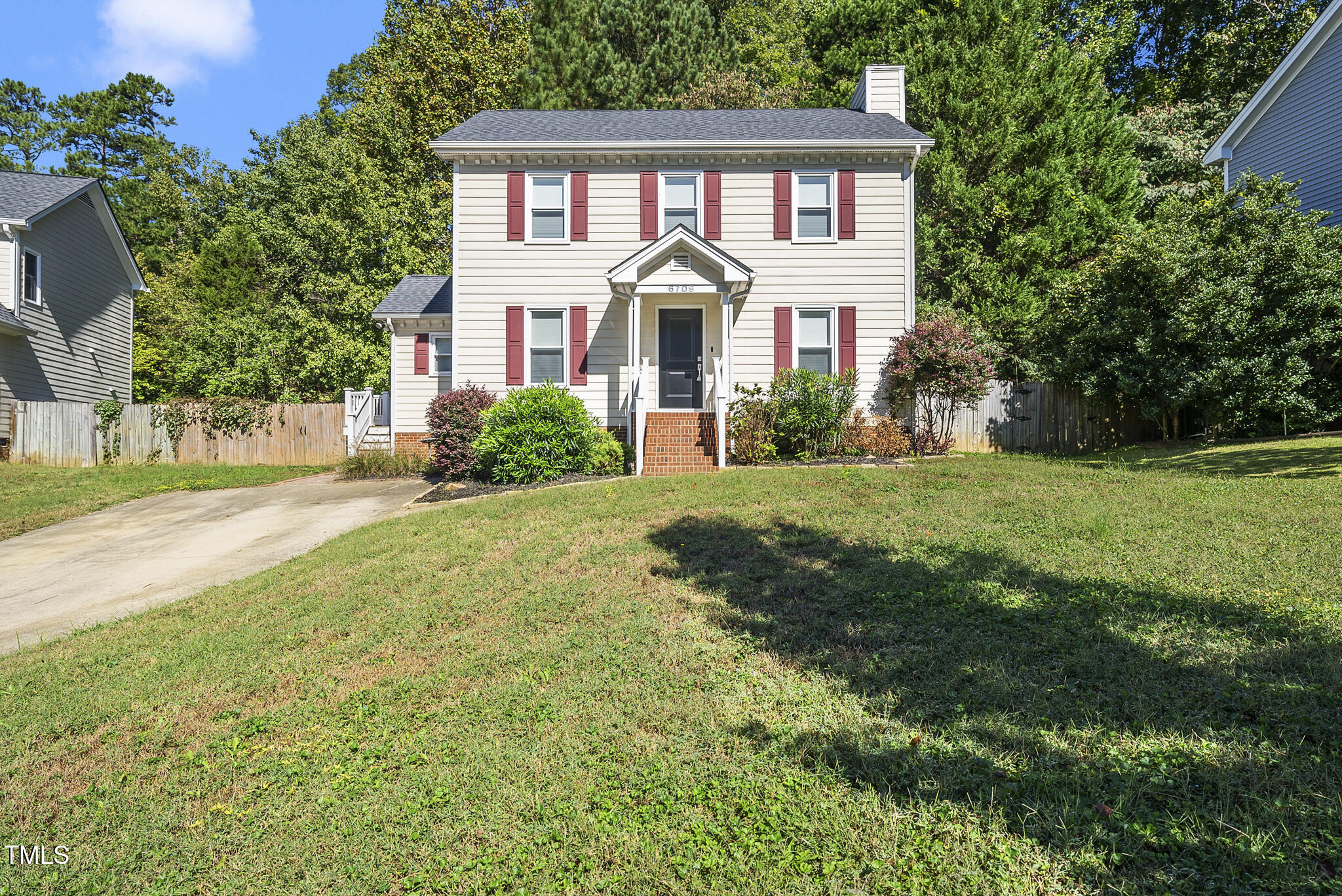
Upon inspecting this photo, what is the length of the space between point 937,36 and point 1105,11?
381 inches

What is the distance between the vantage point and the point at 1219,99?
24.2 metres

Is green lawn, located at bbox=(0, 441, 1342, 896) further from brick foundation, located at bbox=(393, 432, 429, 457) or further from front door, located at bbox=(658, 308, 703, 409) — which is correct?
brick foundation, located at bbox=(393, 432, 429, 457)

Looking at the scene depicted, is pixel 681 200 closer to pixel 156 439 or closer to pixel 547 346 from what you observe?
pixel 547 346

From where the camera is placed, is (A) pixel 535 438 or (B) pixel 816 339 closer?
(A) pixel 535 438

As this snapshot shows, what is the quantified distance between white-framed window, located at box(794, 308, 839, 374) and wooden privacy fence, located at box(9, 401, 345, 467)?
12563 millimetres

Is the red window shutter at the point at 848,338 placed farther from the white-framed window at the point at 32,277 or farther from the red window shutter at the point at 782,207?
the white-framed window at the point at 32,277

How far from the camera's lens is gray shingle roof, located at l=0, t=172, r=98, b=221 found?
1680cm

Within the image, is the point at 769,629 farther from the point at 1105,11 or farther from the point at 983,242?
the point at 1105,11

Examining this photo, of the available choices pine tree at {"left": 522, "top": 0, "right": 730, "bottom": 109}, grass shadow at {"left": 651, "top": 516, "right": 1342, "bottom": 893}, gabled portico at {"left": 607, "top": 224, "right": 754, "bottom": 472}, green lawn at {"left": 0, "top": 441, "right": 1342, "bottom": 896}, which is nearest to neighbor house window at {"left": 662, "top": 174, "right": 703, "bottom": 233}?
gabled portico at {"left": 607, "top": 224, "right": 754, "bottom": 472}

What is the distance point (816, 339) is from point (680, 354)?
293 centimetres

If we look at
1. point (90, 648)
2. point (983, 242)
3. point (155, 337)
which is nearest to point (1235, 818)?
point (90, 648)

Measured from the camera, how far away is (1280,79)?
15695mm

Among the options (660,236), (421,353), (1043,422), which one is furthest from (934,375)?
(421,353)

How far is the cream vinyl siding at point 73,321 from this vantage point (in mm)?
16953
